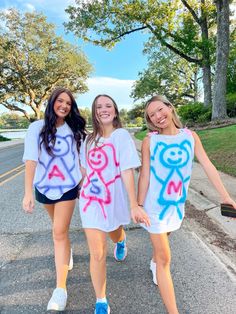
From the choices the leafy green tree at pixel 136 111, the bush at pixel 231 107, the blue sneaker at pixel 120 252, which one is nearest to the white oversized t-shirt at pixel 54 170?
the blue sneaker at pixel 120 252

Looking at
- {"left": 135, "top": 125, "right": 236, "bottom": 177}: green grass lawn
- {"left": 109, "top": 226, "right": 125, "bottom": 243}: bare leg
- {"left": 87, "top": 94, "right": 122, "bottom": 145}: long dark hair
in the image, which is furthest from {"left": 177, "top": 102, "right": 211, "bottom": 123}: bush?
{"left": 87, "top": 94, "right": 122, "bottom": 145}: long dark hair

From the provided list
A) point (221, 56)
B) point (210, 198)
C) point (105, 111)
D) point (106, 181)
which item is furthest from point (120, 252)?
point (221, 56)

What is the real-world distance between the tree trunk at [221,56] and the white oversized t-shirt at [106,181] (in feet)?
49.8

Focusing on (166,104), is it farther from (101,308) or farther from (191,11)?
(191,11)

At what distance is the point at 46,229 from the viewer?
181 inches

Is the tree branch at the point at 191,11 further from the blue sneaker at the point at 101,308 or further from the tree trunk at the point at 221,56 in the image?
the blue sneaker at the point at 101,308

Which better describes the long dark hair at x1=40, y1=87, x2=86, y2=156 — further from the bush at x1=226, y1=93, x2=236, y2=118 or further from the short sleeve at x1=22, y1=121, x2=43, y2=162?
the bush at x1=226, y1=93, x2=236, y2=118

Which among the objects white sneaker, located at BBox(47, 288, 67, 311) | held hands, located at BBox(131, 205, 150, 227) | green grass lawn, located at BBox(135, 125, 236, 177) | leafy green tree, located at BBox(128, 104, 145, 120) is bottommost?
white sneaker, located at BBox(47, 288, 67, 311)

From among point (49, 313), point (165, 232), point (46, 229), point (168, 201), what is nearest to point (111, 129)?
point (168, 201)

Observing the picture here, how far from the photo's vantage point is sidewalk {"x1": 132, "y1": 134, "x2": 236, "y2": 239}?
440 cm

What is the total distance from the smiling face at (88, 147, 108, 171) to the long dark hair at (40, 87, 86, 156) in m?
0.33

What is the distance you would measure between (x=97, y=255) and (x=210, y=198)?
3.85 m

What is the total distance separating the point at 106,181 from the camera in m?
2.39

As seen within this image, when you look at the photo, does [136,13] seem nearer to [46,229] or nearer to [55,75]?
[46,229]
